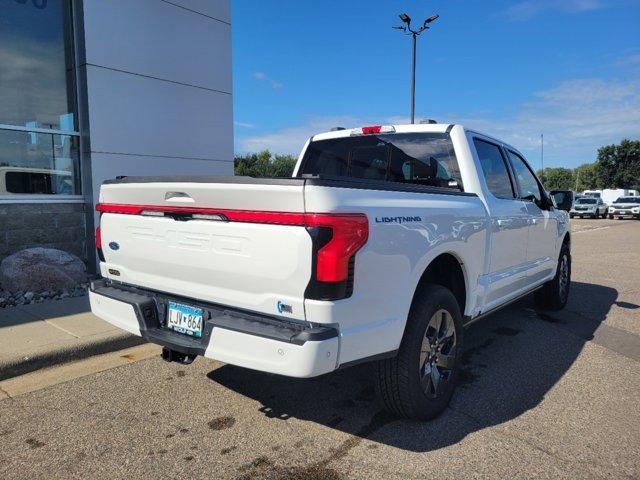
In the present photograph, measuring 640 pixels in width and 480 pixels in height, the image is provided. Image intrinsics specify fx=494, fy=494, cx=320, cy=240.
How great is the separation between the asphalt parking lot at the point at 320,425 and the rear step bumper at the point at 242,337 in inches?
24.4

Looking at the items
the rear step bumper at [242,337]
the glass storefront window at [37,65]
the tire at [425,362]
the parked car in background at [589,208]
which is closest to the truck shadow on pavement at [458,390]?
the tire at [425,362]

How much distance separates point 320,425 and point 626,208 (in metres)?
36.0

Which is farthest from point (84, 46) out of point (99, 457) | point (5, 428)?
point (99, 457)

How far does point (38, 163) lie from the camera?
24.3ft

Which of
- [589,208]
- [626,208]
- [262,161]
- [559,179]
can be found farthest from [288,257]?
[559,179]

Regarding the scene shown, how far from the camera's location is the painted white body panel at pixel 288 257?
7.98 feet

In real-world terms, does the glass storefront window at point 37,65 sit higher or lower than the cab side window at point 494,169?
higher

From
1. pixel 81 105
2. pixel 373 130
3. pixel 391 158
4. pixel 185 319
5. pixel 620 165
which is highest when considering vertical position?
pixel 620 165

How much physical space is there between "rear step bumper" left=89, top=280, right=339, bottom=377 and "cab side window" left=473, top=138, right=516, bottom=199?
251 cm

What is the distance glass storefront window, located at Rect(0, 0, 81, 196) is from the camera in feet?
23.6

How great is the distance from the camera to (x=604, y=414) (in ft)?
11.2

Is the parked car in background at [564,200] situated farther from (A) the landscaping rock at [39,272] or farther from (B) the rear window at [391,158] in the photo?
(A) the landscaping rock at [39,272]

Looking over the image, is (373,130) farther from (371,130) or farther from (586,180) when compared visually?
(586,180)

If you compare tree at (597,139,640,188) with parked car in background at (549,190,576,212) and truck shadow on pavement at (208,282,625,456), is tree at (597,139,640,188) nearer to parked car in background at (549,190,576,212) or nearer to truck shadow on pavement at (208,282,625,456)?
parked car in background at (549,190,576,212)
